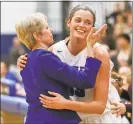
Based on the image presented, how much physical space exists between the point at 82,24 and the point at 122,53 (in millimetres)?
4985

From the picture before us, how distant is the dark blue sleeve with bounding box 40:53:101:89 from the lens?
116 inches

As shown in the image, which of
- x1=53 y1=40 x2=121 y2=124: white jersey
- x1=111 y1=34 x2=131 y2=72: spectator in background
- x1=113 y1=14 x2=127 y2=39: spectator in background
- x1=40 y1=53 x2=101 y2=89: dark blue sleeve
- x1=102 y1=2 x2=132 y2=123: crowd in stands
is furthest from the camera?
x1=113 y1=14 x2=127 y2=39: spectator in background

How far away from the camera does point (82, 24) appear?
3154 mm

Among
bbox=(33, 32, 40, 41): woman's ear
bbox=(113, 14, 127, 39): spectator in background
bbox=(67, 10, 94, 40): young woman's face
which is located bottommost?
bbox=(113, 14, 127, 39): spectator in background

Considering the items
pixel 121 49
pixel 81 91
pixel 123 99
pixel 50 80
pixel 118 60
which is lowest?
pixel 121 49

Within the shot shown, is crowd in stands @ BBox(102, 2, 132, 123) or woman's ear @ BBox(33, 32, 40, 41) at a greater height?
woman's ear @ BBox(33, 32, 40, 41)

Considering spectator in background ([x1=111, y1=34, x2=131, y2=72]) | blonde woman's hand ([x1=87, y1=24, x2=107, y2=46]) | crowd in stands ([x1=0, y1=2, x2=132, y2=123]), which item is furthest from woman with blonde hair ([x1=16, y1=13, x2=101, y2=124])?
spectator in background ([x1=111, y1=34, x2=131, y2=72])

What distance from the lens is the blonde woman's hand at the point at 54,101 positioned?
3027mm

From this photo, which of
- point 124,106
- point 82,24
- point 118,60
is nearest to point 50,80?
point 82,24

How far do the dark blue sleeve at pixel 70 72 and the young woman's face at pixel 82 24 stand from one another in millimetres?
248

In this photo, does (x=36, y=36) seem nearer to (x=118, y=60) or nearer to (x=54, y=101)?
(x=54, y=101)

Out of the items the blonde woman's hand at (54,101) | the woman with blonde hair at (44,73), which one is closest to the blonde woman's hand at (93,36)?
the woman with blonde hair at (44,73)

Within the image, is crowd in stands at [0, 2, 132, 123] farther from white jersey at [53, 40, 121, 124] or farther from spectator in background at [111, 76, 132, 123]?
white jersey at [53, 40, 121, 124]

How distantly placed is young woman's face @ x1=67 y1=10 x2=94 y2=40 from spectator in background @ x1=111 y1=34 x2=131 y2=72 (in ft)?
13.0
